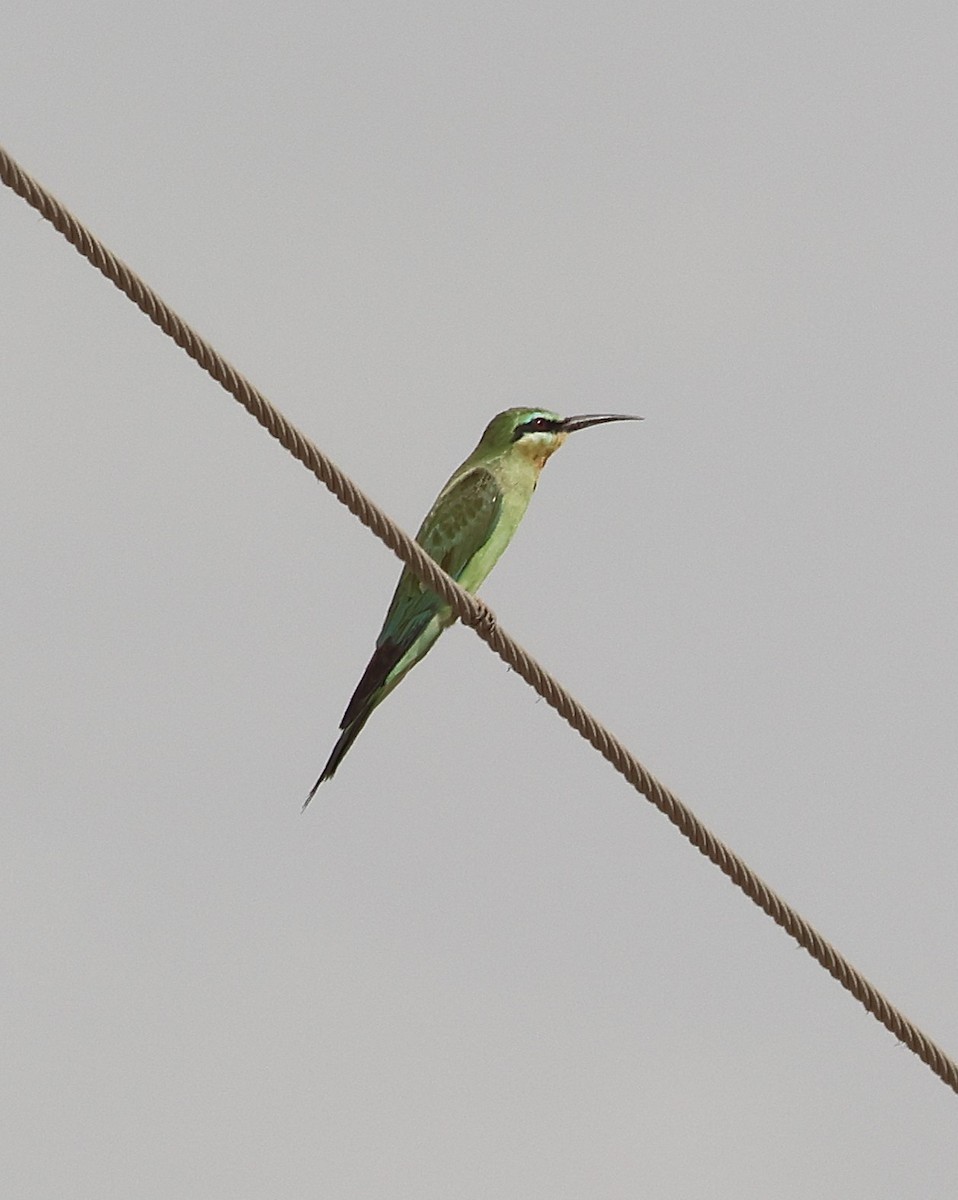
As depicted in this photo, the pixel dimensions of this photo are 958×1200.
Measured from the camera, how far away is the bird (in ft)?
28.3

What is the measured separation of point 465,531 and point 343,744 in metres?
1.21

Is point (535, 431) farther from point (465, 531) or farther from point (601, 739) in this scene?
point (601, 739)

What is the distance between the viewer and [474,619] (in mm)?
6590

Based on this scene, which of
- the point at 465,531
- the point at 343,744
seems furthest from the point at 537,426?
Result: the point at 343,744

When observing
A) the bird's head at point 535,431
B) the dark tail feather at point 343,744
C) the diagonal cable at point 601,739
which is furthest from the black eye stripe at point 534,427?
the diagonal cable at point 601,739

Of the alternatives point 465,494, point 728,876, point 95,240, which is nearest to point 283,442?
point 95,240

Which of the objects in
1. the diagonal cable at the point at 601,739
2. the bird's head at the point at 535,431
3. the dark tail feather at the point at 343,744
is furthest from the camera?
the bird's head at the point at 535,431

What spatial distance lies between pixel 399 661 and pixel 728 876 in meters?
3.17

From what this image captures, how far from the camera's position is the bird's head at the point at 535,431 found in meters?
9.44

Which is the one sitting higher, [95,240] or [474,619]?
[474,619]

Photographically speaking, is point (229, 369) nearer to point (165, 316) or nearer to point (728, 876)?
point (165, 316)

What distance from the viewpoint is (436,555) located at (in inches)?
358

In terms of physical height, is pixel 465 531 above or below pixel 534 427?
below

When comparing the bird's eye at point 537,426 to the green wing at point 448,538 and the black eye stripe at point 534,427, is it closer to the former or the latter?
the black eye stripe at point 534,427
